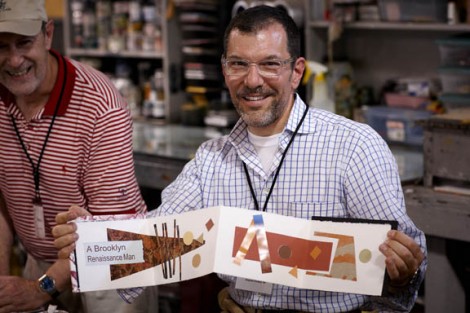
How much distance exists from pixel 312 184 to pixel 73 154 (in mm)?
817

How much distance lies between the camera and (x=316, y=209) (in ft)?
7.36

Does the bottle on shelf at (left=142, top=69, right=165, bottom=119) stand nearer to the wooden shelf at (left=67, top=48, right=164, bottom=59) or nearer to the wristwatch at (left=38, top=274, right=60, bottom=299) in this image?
the wooden shelf at (left=67, top=48, right=164, bottom=59)

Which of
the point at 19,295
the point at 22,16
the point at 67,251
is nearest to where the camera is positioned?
the point at 67,251

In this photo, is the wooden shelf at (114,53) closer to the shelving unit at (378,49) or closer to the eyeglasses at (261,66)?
the shelving unit at (378,49)

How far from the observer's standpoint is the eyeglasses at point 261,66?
2188 millimetres

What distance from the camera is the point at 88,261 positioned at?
2164 mm

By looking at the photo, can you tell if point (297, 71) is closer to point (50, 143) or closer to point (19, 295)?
point (50, 143)

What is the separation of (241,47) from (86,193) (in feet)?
2.50

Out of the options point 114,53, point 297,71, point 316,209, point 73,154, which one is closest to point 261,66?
point 297,71

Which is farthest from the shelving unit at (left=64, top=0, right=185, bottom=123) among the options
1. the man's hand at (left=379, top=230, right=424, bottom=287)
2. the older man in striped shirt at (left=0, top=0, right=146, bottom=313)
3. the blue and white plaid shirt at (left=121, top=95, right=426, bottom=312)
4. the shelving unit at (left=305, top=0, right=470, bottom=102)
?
the man's hand at (left=379, top=230, right=424, bottom=287)

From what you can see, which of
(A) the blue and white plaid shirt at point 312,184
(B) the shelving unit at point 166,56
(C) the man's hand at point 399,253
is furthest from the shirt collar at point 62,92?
(B) the shelving unit at point 166,56

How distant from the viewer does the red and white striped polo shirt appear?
2553mm

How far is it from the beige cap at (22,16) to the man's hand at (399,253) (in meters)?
1.31

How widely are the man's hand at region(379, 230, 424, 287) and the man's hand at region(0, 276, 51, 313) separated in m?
1.09
